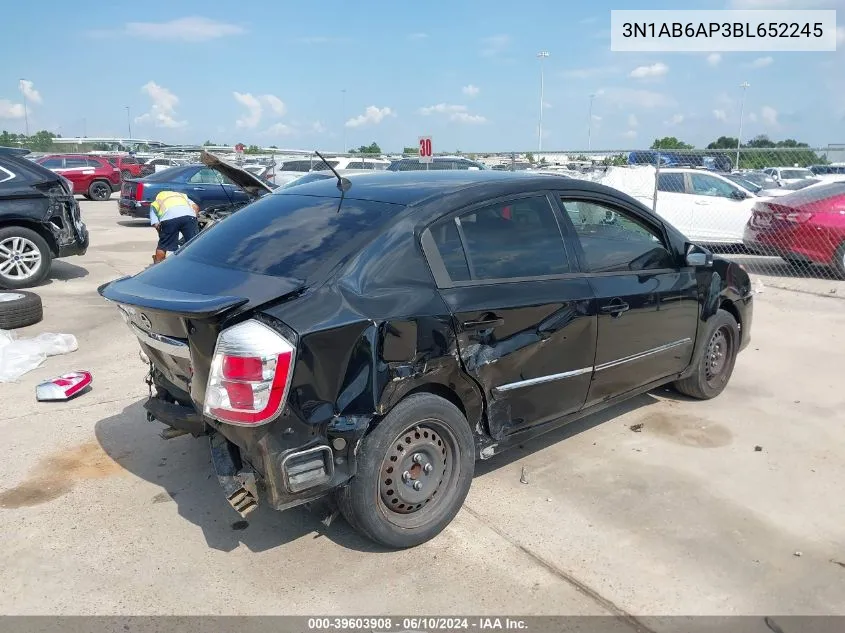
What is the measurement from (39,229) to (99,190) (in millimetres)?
18573

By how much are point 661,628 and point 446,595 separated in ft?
2.91

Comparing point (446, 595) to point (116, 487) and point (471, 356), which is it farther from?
point (116, 487)

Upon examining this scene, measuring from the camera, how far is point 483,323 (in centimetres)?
338

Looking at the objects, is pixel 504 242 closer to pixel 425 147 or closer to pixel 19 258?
pixel 19 258

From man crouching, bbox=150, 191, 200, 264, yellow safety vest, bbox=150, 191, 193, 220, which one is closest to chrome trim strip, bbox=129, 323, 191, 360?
man crouching, bbox=150, 191, 200, 264

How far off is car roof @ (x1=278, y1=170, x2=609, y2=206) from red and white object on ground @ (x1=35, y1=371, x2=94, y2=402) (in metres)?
2.51

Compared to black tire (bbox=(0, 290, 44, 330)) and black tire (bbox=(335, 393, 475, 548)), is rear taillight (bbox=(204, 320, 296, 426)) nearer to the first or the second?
black tire (bbox=(335, 393, 475, 548))

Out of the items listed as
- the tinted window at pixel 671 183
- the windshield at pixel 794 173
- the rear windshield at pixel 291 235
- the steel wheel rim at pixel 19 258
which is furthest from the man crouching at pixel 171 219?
the windshield at pixel 794 173

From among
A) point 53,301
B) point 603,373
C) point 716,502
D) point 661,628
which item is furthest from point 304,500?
point 53,301

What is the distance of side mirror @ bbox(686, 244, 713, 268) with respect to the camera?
4589 mm

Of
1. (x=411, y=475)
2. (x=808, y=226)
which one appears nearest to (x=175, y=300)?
(x=411, y=475)

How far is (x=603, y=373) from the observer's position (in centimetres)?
407

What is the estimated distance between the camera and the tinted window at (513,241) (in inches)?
139

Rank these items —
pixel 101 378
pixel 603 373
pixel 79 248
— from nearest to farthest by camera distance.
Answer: pixel 603 373 < pixel 101 378 < pixel 79 248
